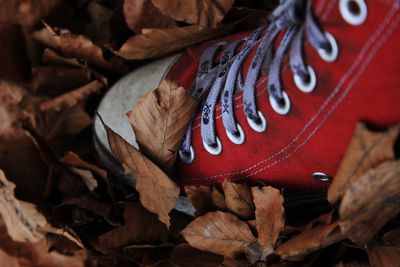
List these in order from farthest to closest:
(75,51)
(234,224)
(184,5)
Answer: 1. (75,51)
2. (184,5)
3. (234,224)

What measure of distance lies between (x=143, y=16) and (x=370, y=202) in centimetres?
60

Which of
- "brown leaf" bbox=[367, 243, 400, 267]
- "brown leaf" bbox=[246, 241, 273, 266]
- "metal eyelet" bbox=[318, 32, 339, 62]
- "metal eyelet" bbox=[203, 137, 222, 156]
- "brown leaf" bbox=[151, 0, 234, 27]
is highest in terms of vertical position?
"metal eyelet" bbox=[318, 32, 339, 62]

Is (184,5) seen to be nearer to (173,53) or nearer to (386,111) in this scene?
(173,53)

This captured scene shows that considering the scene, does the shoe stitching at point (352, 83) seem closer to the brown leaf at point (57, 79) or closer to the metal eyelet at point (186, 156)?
the metal eyelet at point (186, 156)

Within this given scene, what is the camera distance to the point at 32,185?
113 centimetres

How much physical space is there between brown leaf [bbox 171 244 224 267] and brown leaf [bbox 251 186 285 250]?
0.15 meters

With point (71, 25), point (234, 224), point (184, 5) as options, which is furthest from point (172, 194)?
point (71, 25)

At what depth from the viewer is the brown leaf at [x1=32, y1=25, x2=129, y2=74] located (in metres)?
1.09

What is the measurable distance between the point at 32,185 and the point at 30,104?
165 mm

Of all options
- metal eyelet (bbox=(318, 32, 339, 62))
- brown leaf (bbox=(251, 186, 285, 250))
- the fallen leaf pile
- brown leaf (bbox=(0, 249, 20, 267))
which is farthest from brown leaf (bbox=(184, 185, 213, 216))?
brown leaf (bbox=(0, 249, 20, 267))

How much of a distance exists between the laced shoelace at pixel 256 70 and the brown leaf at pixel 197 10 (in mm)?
83

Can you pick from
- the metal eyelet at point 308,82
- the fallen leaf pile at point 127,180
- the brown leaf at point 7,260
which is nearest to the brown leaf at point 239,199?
the fallen leaf pile at point 127,180

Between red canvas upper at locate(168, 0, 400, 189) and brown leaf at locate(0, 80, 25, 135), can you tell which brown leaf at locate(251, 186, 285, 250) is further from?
brown leaf at locate(0, 80, 25, 135)

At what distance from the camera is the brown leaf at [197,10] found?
101cm
